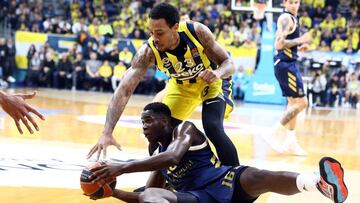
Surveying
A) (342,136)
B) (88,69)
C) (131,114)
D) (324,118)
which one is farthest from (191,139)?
(88,69)

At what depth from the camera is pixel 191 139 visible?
14.6ft

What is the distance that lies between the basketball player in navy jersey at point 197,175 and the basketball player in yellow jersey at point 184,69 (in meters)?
0.55

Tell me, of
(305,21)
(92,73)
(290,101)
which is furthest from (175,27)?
(305,21)

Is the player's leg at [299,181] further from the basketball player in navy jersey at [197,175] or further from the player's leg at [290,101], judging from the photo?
the player's leg at [290,101]

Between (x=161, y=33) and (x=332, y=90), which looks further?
(x=332, y=90)

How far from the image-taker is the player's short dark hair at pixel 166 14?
495 cm

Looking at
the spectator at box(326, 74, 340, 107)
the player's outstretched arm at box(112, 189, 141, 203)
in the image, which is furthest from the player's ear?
the spectator at box(326, 74, 340, 107)

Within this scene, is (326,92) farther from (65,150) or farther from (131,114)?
(65,150)

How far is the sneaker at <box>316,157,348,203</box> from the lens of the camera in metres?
4.11

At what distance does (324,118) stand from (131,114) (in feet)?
15.1

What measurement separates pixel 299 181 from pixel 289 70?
4.76m

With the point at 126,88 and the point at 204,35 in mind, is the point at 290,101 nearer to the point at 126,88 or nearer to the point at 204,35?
the point at 204,35

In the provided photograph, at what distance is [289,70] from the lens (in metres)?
8.80

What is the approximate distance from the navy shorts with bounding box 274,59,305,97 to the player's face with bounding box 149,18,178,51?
3936 millimetres
